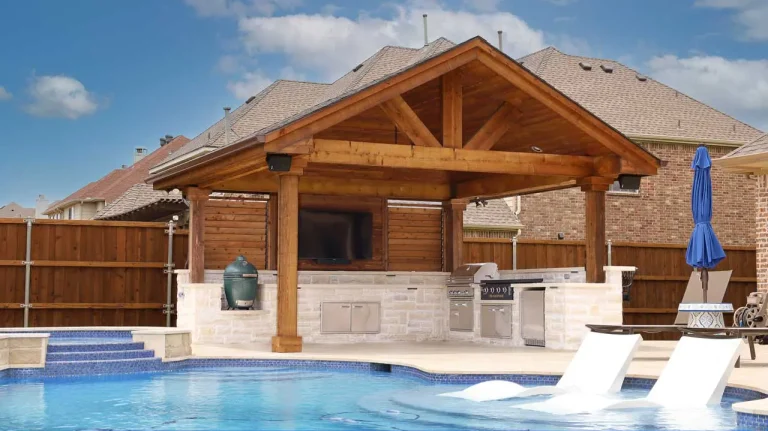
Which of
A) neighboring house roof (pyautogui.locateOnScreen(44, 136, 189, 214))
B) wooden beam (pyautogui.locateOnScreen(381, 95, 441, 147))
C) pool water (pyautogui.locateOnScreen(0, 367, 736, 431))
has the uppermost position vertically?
neighboring house roof (pyautogui.locateOnScreen(44, 136, 189, 214))

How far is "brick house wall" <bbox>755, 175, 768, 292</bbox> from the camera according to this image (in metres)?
17.4

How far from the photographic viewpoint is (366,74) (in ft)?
87.8

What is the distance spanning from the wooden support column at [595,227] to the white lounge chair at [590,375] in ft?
15.7

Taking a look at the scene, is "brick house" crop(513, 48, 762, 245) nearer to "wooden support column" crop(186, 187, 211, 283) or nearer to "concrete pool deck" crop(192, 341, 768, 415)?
"concrete pool deck" crop(192, 341, 768, 415)

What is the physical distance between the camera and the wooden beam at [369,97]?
42.8ft

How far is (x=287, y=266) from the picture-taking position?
13.4 metres

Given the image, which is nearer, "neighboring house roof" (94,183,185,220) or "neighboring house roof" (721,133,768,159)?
"neighboring house roof" (721,133,768,159)

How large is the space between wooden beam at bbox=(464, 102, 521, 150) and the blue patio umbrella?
2.92 meters

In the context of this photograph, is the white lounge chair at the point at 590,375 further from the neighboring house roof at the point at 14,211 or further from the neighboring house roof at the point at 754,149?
the neighboring house roof at the point at 14,211

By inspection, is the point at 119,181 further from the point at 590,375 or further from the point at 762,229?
the point at 590,375

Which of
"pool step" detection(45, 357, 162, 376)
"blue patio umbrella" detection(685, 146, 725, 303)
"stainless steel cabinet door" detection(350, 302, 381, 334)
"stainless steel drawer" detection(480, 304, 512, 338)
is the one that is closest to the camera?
"pool step" detection(45, 357, 162, 376)

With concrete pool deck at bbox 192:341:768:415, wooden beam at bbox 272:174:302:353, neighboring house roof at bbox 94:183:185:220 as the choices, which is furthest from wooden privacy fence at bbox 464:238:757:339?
neighboring house roof at bbox 94:183:185:220

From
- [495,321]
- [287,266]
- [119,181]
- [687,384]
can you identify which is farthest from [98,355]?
[119,181]

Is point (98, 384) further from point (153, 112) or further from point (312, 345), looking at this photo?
point (153, 112)
